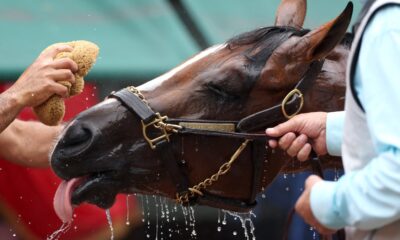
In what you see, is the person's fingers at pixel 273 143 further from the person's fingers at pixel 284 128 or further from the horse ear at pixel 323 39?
the horse ear at pixel 323 39

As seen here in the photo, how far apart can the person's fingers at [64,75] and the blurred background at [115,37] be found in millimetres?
1040

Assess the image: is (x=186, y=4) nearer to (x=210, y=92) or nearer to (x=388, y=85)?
(x=210, y=92)

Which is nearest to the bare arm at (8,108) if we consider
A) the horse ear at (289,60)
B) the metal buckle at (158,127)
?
the metal buckle at (158,127)

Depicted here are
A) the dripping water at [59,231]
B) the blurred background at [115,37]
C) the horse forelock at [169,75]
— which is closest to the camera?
the horse forelock at [169,75]

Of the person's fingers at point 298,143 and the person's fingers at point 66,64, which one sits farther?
the person's fingers at point 66,64

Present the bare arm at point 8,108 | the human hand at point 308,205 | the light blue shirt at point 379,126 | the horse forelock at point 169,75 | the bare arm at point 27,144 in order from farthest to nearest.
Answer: the bare arm at point 27,144 → the bare arm at point 8,108 → the horse forelock at point 169,75 → the human hand at point 308,205 → the light blue shirt at point 379,126

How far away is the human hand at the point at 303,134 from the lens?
246 cm

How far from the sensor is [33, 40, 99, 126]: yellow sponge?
3.01 m

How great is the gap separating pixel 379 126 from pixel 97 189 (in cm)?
110

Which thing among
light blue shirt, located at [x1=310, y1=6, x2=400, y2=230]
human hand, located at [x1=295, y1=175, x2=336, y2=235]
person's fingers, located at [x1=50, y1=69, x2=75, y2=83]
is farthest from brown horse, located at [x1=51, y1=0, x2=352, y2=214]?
light blue shirt, located at [x1=310, y1=6, x2=400, y2=230]

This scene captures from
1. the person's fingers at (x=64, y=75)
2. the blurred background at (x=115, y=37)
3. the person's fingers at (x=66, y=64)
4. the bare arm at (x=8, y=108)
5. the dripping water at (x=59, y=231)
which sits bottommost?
the dripping water at (x=59, y=231)

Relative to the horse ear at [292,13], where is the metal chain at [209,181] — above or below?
below

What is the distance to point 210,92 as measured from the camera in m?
2.64

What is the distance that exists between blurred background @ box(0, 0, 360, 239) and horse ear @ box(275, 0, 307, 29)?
1.05 metres
